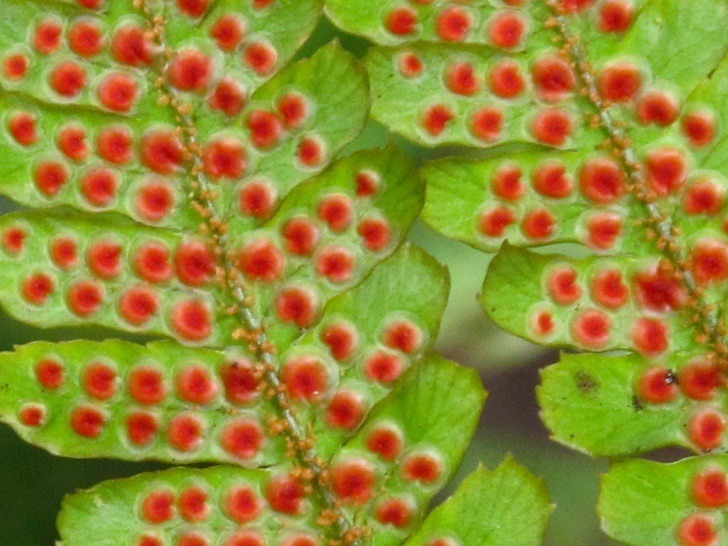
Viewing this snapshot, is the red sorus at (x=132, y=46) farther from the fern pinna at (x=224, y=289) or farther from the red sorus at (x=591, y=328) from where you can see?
the red sorus at (x=591, y=328)

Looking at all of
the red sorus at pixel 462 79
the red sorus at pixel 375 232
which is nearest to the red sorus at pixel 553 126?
the red sorus at pixel 462 79

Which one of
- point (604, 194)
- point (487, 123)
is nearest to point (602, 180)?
point (604, 194)

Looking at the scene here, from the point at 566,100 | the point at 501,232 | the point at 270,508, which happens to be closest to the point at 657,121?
the point at 566,100

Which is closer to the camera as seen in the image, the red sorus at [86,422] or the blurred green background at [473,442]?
the red sorus at [86,422]

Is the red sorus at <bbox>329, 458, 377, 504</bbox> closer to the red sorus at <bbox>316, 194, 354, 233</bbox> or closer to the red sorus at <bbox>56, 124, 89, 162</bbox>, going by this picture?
the red sorus at <bbox>316, 194, 354, 233</bbox>

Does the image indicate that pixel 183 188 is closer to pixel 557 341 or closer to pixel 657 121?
pixel 557 341
